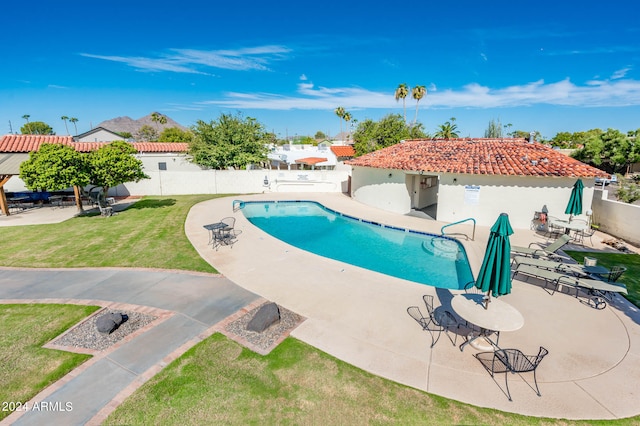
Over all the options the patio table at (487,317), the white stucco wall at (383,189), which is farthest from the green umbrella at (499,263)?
the white stucco wall at (383,189)

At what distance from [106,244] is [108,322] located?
26.2ft

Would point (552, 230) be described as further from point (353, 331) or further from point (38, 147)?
point (38, 147)

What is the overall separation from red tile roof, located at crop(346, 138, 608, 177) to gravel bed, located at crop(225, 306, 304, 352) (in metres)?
13.6

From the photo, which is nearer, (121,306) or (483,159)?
(121,306)

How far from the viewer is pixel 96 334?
7.15 metres

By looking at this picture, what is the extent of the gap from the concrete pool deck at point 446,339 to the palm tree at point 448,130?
4792 cm

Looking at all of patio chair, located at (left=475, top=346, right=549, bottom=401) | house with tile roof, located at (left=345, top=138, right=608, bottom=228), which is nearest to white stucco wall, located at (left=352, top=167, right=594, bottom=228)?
house with tile roof, located at (left=345, top=138, right=608, bottom=228)

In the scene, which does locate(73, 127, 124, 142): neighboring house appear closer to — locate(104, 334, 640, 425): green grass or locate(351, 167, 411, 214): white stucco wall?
locate(351, 167, 411, 214): white stucco wall

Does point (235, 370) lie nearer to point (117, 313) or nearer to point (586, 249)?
point (117, 313)

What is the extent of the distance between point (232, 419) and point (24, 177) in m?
18.3

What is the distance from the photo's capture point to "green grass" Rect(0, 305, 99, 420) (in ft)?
18.6

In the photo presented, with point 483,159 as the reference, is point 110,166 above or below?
below

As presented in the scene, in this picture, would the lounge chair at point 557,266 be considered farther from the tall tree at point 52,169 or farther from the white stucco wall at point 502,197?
the tall tree at point 52,169

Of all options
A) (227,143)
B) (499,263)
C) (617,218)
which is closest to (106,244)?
(499,263)
